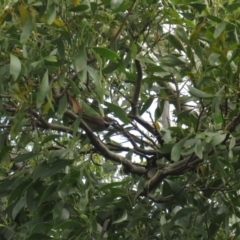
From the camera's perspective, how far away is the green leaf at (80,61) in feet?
3.78

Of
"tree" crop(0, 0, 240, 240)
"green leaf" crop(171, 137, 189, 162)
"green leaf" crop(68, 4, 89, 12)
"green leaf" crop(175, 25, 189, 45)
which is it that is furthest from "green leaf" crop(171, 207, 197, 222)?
"green leaf" crop(68, 4, 89, 12)

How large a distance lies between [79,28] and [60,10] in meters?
0.05

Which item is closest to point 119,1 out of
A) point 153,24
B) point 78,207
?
point 153,24

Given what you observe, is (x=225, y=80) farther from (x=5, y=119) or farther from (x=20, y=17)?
(x=5, y=119)

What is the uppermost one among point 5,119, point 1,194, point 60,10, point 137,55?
point 60,10

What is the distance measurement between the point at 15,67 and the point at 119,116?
267 millimetres

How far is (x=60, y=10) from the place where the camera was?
122cm

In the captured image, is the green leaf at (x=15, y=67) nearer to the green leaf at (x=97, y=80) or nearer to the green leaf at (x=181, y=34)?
the green leaf at (x=97, y=80)

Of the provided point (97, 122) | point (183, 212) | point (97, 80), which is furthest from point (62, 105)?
point (183, 212)

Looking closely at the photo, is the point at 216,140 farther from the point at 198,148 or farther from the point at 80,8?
the point at 80,8

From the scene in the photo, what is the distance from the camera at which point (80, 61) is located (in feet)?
3.80

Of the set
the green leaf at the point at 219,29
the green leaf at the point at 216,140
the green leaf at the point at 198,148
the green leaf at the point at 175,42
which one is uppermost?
the green leaf at the point at 219,29

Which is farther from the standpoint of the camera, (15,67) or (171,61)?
(171,61)

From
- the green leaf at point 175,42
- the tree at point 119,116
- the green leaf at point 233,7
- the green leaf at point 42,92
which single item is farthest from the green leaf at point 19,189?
the green leaf at point 233,7
